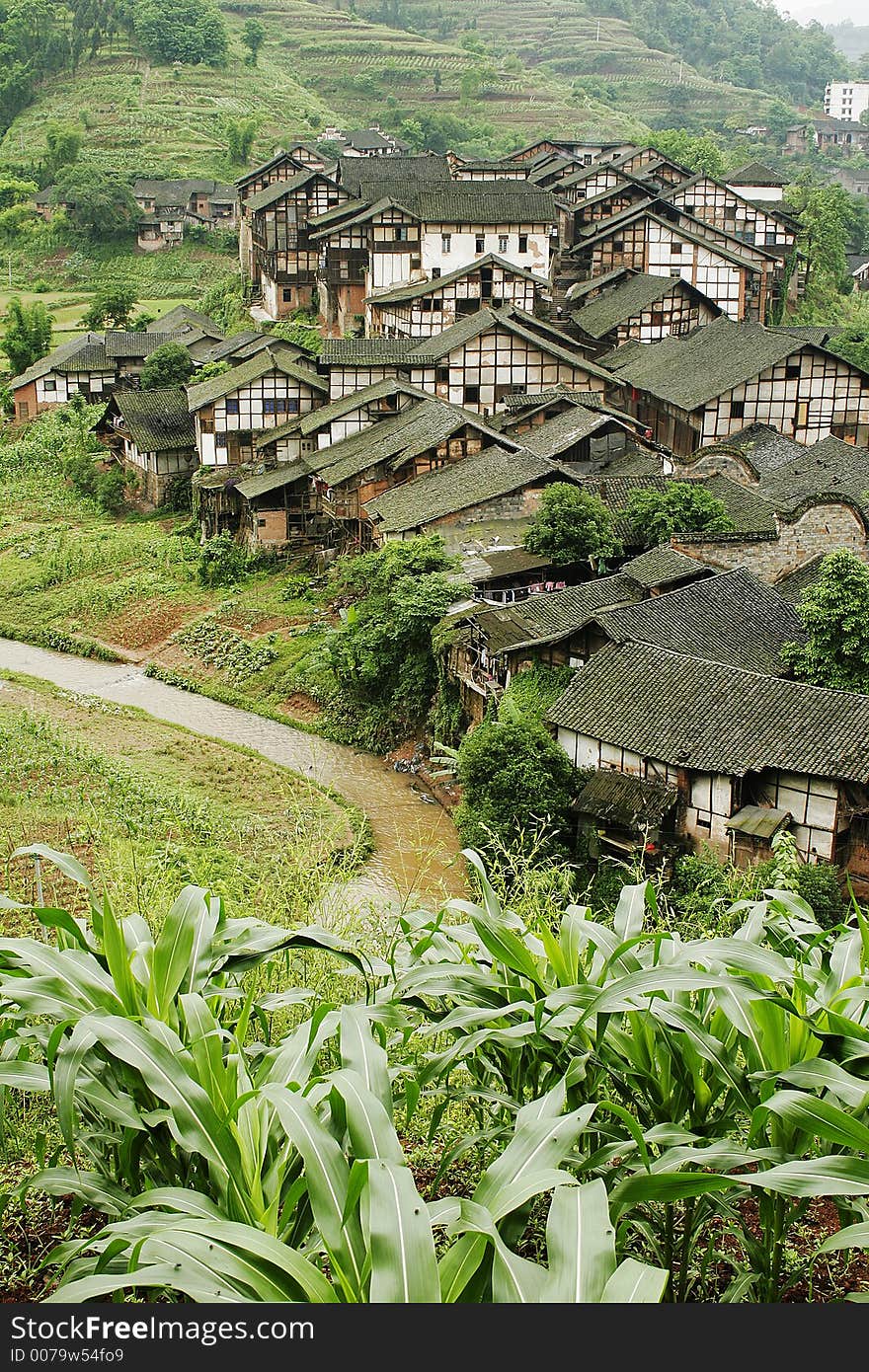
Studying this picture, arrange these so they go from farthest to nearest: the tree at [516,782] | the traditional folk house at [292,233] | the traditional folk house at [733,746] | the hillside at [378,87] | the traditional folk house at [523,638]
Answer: the hillside at [378,87] < the traditional folk house at [292,233] < the traditional folk house at [523,638] < the tree at [516,782] < the traditional folk house at [733,746]

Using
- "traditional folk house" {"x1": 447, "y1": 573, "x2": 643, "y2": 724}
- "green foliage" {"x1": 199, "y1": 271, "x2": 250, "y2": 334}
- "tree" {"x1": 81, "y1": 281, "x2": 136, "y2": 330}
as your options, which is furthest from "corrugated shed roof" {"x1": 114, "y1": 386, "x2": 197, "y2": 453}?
"traditional folk house" {"x1": 447, "y1": 573, "x2": 643, "y2": 724}

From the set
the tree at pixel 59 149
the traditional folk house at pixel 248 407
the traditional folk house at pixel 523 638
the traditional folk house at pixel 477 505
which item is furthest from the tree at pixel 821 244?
the tree at pixel 59 149

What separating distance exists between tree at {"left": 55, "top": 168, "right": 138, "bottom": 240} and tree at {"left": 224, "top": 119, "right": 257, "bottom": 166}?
29.2 ft

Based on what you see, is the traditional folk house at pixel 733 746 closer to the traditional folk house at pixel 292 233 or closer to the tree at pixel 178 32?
the traditional folk house at pixel 292 233

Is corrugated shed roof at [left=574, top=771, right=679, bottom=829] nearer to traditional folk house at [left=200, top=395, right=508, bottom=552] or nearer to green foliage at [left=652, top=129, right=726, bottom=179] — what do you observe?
traditional folk house at [left=200, top=395, right=508, bottom=552]

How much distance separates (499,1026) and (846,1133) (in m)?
1.45

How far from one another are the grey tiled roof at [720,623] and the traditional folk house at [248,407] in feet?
48.5

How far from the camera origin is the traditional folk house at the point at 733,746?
15203 mm

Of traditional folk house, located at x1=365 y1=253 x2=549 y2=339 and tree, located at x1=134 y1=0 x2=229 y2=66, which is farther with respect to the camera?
tree, located at x1=134 y1=0 x2=229 y2=66

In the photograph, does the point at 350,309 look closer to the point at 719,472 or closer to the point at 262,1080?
the point at 719,472

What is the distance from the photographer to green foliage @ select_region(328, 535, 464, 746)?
2188cm

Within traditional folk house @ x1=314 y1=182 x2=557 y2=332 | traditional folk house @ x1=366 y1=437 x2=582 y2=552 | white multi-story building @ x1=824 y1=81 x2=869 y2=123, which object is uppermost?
white multi-story building @ x1=824 y1=81 x2=869 y2=123

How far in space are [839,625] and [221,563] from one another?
50.9 feet

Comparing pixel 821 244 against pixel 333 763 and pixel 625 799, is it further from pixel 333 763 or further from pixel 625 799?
pixel 625 799
